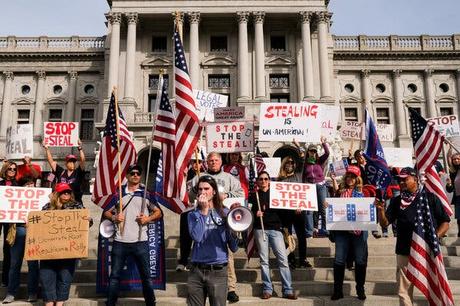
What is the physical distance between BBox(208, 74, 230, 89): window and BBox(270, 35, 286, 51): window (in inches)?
184

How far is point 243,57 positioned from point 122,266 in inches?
1163

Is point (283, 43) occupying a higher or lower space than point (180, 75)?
higher

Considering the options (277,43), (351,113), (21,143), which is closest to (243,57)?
(277,43)

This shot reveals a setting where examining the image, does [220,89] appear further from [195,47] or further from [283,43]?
[283,43]

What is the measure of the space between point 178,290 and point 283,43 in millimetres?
32378

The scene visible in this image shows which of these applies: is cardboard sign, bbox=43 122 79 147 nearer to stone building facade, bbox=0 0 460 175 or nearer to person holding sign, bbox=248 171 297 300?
person holding sign, bbox=248 171 297 300

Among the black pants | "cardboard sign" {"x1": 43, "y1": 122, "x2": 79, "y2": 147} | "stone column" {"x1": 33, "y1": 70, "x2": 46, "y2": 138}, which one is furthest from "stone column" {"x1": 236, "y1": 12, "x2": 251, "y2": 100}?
the black pants

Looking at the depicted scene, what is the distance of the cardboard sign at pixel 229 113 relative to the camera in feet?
37.8

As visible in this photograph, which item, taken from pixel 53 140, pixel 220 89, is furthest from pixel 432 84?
pixel 53 140

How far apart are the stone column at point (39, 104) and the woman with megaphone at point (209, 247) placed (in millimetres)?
35377

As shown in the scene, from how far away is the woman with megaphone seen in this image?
500 cm

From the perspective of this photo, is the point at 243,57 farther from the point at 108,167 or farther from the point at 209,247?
the point at 209,247

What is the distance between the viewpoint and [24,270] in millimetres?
8672

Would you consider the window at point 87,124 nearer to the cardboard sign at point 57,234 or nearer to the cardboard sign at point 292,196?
the cardboard sign at point 292,196
